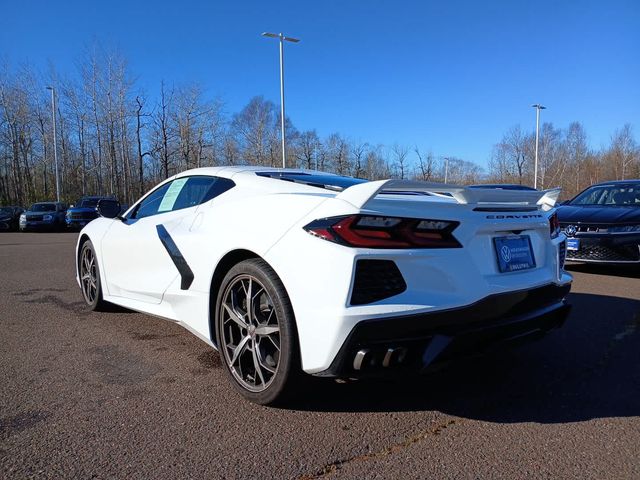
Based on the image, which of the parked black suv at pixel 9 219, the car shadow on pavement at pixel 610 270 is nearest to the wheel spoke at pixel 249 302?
the car shadow on pavement at pixel 610 270

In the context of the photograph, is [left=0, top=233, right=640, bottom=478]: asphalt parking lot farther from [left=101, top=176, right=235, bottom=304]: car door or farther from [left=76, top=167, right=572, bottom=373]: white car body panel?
[left=101, top=176, right=235, bottom=304]: car door

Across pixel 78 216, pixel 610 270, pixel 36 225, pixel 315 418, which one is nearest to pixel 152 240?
pixel 315 418

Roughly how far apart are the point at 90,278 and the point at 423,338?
3.92m

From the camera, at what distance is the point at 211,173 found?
11.6ft

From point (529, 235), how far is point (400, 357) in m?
1.20

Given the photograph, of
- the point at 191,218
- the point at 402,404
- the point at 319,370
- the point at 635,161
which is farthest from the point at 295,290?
the point at 635,161

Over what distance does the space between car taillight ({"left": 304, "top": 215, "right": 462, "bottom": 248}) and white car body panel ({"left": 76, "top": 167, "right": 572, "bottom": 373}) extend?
0.10ft

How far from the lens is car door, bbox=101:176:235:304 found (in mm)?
3451

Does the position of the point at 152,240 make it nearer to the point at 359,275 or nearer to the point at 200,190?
the point at 200,190

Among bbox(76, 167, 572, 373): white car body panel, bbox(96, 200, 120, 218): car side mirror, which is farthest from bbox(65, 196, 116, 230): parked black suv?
bbox(76, 167, 572, 373): white car body panel

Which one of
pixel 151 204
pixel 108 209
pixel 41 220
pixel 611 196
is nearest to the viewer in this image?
pixel 151 204

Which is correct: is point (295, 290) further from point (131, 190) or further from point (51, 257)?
point (131, 190)

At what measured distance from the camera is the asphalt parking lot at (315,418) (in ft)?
6.82

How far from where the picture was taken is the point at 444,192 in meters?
2.60
